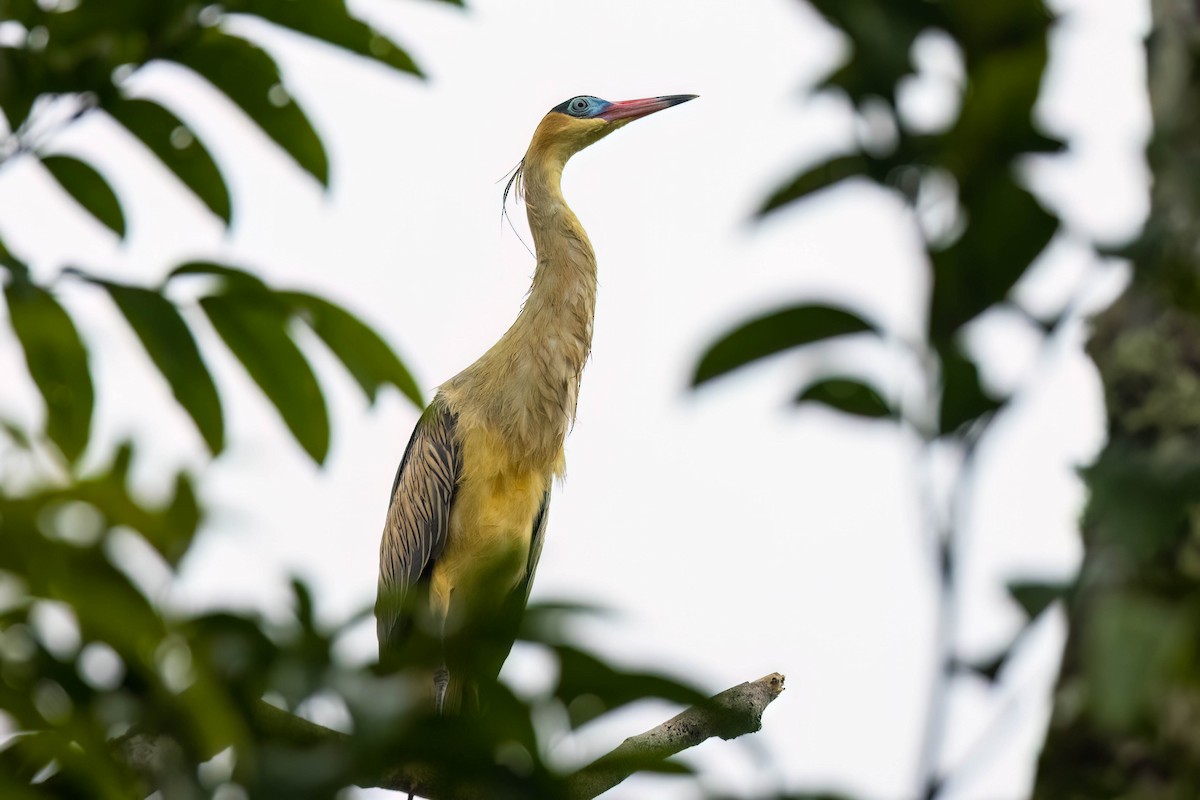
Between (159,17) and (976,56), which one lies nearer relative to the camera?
(976,56)

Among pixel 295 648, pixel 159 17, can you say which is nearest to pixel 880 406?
pixel 295 648

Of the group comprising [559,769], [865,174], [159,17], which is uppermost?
[159,17]

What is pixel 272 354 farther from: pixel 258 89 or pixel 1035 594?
pixel 1035 594

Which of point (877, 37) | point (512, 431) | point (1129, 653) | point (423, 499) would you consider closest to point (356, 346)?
point (877, 37)

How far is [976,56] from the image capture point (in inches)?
25.3

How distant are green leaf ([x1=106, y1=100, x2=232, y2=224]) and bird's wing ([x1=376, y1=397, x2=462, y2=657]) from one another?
2581 millimetres

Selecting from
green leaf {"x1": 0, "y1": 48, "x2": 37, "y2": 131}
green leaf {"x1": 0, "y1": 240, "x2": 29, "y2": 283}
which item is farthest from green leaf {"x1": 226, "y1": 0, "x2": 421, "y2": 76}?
green leaf {"x1": 0, "y1": 240, "x2": 29, "y2": 283}

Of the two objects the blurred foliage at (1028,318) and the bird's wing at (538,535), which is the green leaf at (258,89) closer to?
the blurred foliage at (1028,318)

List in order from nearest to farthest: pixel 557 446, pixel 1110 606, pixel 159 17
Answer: pixel 1110 606 → pixel 159 17 → pixel 557 446

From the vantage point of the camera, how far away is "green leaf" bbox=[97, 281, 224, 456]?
3.94 feet

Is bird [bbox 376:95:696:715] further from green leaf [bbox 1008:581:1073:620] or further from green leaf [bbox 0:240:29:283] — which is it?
green leaf [bbox 1008:581:1073:620]

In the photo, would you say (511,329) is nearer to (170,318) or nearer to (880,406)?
(170,318)

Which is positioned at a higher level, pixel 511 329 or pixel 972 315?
pixel 511 329

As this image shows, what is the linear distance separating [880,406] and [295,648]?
0.31m
